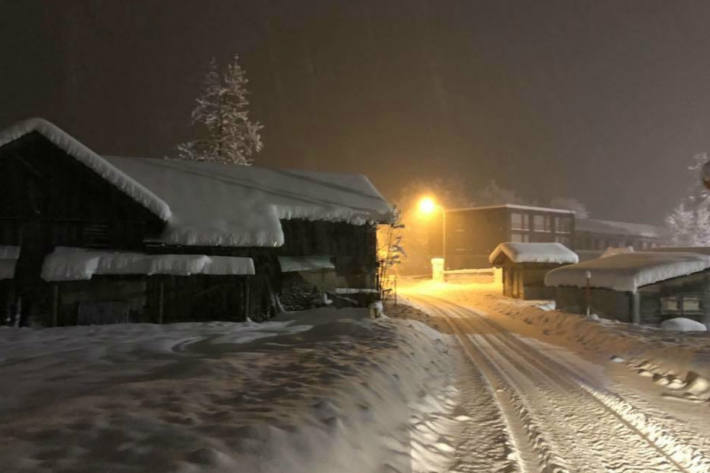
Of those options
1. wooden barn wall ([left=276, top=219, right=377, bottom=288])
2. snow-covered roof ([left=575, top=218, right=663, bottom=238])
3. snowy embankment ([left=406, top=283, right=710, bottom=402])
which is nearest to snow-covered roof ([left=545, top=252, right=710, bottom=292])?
snowy embankment ([left=406, top=283, right=710, bottom=402])

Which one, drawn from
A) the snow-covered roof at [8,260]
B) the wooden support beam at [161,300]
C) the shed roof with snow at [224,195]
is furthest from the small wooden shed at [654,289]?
the snow-covered roof at [8,260]

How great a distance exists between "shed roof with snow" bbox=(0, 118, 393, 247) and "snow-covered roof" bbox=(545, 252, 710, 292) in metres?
13.9

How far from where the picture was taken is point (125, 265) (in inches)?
638

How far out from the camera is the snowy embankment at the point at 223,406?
4.27 m

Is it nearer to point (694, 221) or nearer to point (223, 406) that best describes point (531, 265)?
point (223, 406)

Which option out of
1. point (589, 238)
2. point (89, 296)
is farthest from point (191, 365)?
point (589, 238)

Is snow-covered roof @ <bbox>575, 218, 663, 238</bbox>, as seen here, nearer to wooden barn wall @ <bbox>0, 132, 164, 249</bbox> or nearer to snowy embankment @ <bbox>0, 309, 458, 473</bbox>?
wooden barn wall @ <bbox>0, 132, 164, 249</bbox>

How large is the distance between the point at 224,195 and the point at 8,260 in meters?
8.78

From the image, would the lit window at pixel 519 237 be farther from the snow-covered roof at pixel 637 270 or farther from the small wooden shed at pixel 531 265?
the snow-covered roof at pixel 637 270

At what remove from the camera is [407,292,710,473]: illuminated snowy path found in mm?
5469

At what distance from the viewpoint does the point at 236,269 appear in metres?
17.3

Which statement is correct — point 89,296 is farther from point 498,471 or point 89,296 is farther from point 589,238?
point 589,238

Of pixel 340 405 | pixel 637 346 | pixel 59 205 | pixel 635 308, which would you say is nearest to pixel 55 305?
pixel 59 205

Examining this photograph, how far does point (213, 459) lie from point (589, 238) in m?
76.7
